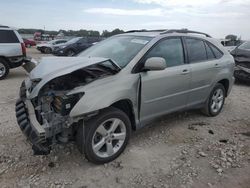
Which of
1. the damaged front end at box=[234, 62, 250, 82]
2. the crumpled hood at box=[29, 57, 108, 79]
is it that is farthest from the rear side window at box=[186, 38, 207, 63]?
the damaged front end at box=[234, 62, 250, 82]

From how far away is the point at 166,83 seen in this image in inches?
180

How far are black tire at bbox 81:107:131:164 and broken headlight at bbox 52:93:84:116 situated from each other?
30 cm

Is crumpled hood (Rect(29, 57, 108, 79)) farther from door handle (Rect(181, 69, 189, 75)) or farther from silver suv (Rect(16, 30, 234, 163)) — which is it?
door handle (Rect(181, 69, 189, 75))

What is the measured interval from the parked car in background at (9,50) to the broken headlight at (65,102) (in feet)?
24.3

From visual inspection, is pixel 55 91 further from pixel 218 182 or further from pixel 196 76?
pixel 196 76

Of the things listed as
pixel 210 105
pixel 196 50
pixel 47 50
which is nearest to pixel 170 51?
pixel 196 50

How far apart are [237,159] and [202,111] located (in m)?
1.85

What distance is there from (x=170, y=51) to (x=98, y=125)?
6.09ft

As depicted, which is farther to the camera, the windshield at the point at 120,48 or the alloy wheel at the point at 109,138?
the windshield at the point at 120,48

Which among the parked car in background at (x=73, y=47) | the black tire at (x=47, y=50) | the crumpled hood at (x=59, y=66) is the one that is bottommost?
the black tire at (x=47, y=50)

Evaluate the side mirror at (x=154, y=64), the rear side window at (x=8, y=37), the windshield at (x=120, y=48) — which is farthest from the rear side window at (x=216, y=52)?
the rear side window at (x=8, y=37)

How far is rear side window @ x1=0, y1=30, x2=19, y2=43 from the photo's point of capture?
10351 mm

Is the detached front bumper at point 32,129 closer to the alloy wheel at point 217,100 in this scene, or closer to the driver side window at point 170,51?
the driver side window at point 170,51

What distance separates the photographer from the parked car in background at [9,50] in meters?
10.3
